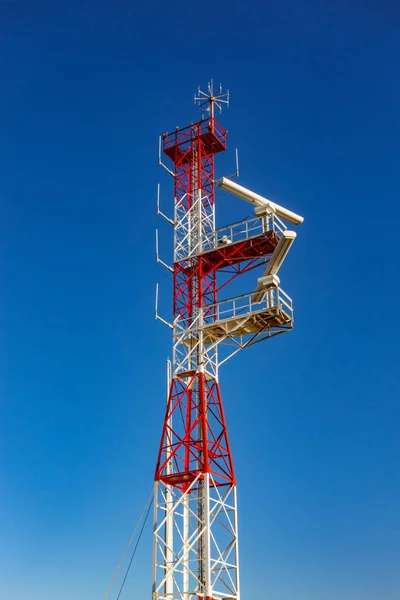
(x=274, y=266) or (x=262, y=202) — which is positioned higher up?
(x=262, y=202)

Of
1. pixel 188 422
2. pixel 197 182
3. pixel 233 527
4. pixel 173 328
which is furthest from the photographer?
pixel 197 182

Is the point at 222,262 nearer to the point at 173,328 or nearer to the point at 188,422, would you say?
the point at 173,328

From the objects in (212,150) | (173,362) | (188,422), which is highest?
(212,150)

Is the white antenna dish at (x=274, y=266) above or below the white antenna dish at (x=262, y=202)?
below

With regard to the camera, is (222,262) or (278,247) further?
(222,262)

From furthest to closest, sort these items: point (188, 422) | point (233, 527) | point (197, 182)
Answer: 1. point (197, 182)
2. point (188, 422)
3. point (233, 527)

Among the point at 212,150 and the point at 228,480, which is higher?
the point at 212,150

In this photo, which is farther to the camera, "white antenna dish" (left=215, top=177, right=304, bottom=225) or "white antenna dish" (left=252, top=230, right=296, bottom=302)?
"white antenna dish" (left=215, top=177, right=304, bottom=225)

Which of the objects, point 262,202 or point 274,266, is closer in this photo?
point 274,266

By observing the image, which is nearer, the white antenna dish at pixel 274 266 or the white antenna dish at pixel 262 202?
the white antenna dish at pixel 274 266

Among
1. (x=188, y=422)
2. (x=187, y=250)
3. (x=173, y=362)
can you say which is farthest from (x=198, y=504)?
(x=187, y=250)

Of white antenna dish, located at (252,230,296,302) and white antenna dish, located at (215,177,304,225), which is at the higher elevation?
white antenna dish, located at (215,177,304,225)

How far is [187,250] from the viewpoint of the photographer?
63.1 m

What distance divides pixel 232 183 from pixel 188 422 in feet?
67.2
